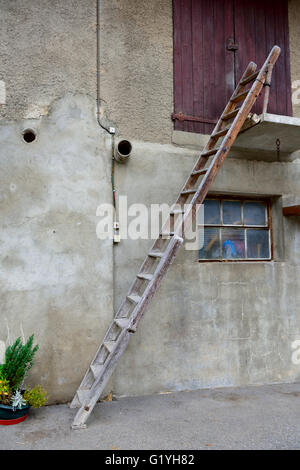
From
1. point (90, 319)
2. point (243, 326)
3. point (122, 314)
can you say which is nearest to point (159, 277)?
point (122, 314)

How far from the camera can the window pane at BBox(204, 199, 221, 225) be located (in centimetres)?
549

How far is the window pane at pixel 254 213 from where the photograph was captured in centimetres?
573

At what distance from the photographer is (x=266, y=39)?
5.85 metres

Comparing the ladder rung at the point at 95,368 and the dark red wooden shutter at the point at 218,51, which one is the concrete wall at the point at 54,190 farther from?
the dark red wooden shutter at the point at 218,51

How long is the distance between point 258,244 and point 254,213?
463 millimetres

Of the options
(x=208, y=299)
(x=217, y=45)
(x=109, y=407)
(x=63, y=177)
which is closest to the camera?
(x=109, y=407)

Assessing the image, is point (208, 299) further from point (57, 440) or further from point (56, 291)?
point (57, 440)

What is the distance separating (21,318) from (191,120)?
337cm

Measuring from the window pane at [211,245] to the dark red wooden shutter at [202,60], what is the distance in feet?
4.59

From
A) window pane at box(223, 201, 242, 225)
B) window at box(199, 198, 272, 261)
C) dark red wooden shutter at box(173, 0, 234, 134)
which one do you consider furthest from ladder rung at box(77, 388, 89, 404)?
dark red wooden shutter at box(173, 0, 234, 134)

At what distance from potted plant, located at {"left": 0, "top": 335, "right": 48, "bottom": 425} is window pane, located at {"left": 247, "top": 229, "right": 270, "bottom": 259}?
3.24 metres

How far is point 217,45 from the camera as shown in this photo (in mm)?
5605

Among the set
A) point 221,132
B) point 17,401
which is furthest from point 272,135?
point 17,401

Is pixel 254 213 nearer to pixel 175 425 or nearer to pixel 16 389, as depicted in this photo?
pixel 175 425
